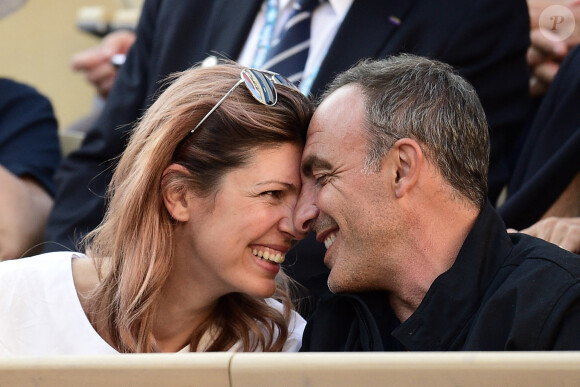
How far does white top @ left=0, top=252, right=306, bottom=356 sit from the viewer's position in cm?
175

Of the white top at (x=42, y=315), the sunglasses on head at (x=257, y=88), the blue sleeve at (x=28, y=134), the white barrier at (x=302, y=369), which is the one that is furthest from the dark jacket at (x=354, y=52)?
the white barrier at (x=302, y=369)

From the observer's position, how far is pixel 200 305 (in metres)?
1.88

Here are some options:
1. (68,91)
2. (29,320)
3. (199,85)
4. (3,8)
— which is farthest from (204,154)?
(68,91)

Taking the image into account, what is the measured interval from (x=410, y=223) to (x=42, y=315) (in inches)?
30.5

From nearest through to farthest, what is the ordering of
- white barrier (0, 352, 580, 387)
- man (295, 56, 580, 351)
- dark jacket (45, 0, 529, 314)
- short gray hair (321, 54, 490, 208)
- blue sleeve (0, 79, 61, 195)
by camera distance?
1. white barrier (0, 352, 580, 387)
2. man (295, 56, 580, 351)
3. short gray hair (321, 54, 490, 208)
4. dark jacket (45, 0, 529, 314)
5. blue sleeve (0, 79, 61, 195)

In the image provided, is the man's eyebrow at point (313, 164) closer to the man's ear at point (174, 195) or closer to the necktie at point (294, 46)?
the man's ear at point (174, 195)

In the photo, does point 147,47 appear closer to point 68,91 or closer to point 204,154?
point 204,154

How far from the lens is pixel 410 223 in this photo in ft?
5.44

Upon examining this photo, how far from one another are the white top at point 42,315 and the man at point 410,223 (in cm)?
46

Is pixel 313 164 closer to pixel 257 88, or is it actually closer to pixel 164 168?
pixel 257 88

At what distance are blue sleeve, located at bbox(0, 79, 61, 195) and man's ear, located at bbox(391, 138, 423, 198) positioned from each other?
1.39m

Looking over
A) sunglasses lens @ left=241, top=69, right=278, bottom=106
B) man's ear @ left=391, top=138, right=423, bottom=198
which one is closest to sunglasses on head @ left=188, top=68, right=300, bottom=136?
sunglasses lens @ left=241, top=69, right=278, bottom=106

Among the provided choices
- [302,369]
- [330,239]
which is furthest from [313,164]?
[302,369]

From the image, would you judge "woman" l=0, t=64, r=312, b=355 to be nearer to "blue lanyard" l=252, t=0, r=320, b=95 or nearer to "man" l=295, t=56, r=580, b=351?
"man" l=295, t=56, r=580, b=351
